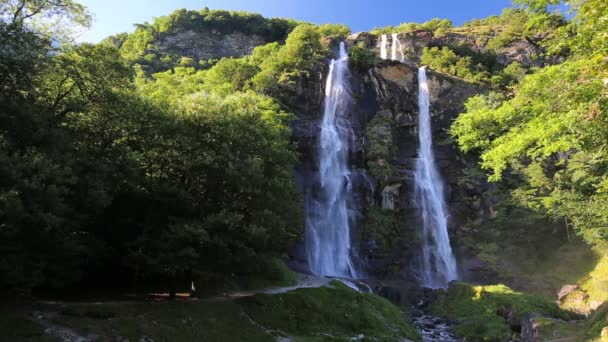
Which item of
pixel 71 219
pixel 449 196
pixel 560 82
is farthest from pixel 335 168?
pixel 560 82

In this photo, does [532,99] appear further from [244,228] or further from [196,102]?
[196,102]

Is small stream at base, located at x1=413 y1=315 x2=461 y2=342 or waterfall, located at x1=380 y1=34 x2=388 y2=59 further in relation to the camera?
waterfall, located at x1=380 y1=34 x2=388 y2=59

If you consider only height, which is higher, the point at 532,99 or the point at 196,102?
the point at 196,102

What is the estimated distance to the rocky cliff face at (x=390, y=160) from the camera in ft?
120

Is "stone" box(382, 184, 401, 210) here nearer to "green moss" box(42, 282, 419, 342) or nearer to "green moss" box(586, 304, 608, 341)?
"green moss" box(42, 282, 419, 342)

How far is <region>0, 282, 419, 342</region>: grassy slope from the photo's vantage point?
1266 centimetres

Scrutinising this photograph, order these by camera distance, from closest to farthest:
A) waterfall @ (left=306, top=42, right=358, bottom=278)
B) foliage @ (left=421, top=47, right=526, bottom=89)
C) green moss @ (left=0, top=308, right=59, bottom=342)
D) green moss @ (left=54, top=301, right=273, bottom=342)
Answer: green moss @ (left=0, top=308, right=59, bottom=342) < green moss @ (left=54, top=301, right=273, bottom=342) < waterfall @ (left=306, top=42, right=358, bottom=278) < foliage @ (left=421, top=47, right=526, bottom=89)

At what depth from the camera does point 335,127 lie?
4244 centimetres

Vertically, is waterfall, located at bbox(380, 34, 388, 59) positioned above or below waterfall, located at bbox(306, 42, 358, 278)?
above

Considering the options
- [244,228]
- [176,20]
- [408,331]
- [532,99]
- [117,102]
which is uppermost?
[176,20]

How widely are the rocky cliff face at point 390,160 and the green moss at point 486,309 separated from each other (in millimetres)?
7737

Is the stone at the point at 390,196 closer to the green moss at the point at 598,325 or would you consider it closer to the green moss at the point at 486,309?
the green moss at the point at 486,309

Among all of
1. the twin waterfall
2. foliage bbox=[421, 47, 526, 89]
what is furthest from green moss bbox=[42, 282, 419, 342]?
foliage bbox=[421, 47, 526, 89]

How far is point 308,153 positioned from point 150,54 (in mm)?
46631
